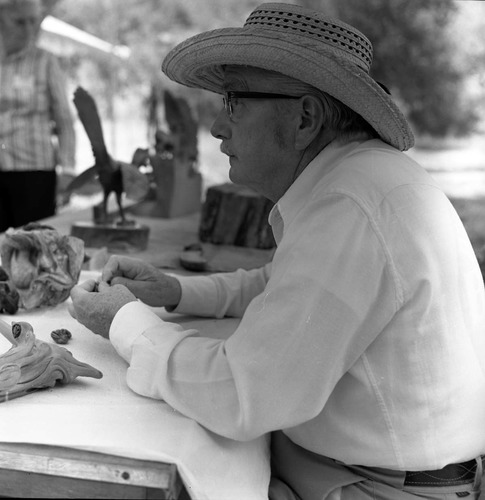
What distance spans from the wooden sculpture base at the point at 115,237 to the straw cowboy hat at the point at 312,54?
1.50m

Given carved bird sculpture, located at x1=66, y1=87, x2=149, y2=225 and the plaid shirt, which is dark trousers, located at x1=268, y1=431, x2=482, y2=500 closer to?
carved bird sculpture, located at x1=66, y1=87, x2=149, y2=225

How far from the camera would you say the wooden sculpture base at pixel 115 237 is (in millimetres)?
3020

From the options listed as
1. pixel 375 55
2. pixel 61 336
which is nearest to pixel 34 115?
pixel 61 336

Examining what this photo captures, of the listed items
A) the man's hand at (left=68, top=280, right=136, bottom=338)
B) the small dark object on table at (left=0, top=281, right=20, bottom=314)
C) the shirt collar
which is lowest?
the small dark object on table at (left=0, top=281, right=20, bottom=314)

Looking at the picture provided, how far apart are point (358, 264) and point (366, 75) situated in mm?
401

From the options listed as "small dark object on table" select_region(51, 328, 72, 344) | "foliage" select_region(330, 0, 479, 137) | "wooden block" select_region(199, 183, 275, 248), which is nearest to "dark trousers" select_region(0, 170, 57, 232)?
"wooden block" select_region(199, 183, 275, 248)

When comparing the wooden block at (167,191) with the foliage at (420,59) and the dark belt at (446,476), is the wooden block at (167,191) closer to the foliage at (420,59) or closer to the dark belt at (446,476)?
the dark belt at (446,476)

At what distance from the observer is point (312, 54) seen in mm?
1393

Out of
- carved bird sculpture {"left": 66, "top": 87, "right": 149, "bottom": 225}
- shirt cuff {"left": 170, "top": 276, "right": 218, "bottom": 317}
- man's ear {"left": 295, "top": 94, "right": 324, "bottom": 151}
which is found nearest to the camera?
man's ear {"left": 295, "top": 94, "right": 324, "bottom": 151}

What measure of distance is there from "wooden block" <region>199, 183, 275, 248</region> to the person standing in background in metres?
1.37

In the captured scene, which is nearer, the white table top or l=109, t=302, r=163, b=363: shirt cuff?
the white table top

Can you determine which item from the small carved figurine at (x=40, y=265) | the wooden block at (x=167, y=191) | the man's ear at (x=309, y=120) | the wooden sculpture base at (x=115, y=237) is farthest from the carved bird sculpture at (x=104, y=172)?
the man's ear at (x=309, y=120)

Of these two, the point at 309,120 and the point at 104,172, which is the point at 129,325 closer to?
the point at 309,120

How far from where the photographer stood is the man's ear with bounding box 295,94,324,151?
4.73 feet
